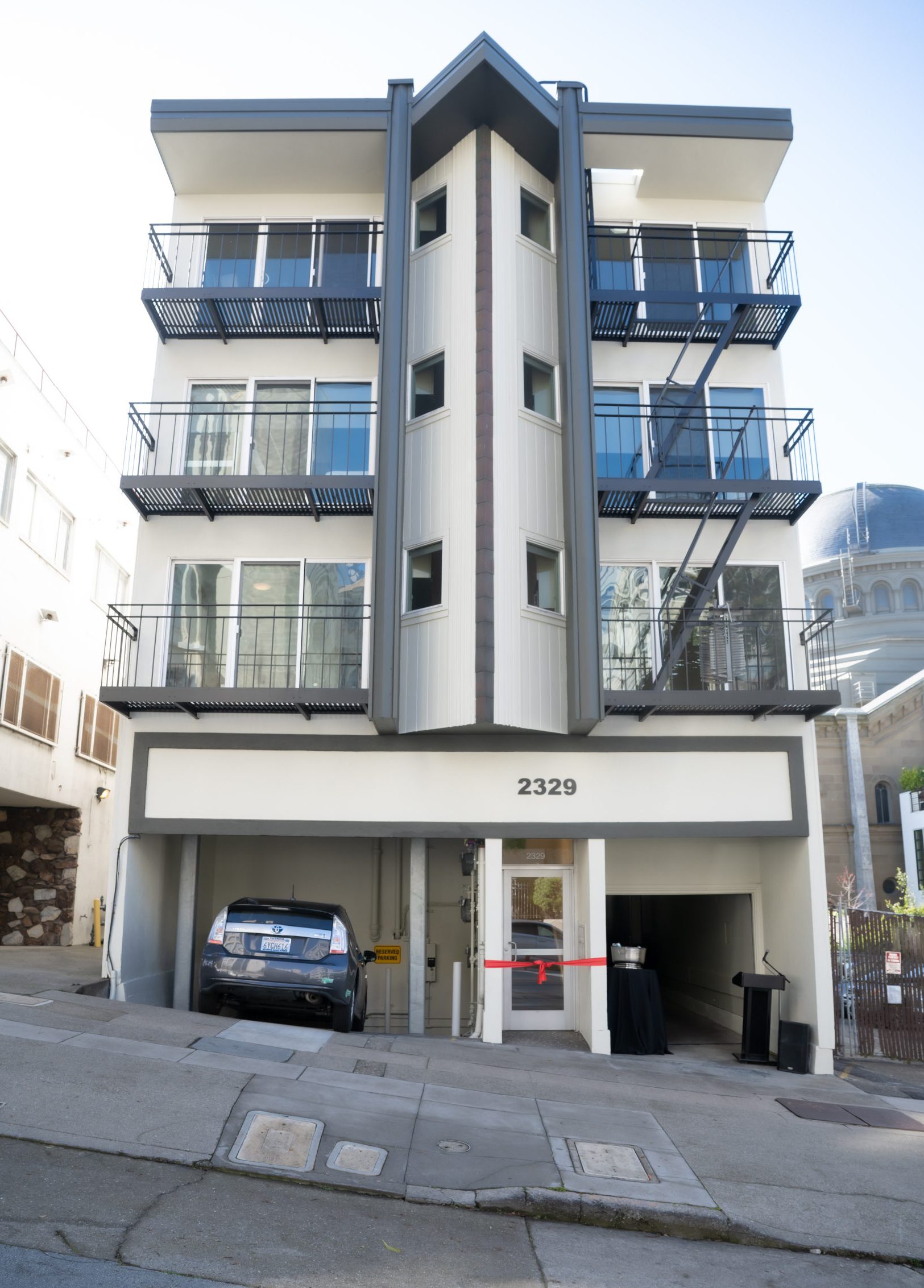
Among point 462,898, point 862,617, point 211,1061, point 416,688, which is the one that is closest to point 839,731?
point 862,617

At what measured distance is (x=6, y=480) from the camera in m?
18.8

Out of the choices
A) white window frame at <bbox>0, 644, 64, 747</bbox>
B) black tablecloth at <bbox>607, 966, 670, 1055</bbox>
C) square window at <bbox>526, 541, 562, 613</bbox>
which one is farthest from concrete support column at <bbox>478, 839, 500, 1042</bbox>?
white window frame at <bbox>0, 644, 64, 747</bbox>

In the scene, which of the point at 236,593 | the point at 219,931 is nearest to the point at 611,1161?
the point at 219,931

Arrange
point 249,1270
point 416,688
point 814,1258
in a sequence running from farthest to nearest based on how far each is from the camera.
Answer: point 416,688, point 814,1258, point 249,1270

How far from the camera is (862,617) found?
72812mm

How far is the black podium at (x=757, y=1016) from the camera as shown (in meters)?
14.1

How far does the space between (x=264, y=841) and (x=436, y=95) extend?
11.8 metres

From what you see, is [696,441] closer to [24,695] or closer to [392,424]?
[392,424]

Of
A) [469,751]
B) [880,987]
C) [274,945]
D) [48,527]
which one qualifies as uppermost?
[48,527]

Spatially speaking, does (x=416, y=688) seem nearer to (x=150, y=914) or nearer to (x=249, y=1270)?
(x=150, y=914)

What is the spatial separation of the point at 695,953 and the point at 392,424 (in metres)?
11.1

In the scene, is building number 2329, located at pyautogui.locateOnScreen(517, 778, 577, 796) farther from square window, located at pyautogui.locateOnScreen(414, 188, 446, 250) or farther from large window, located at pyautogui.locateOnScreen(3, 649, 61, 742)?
large window, located at pyautogui.locateOnScreen(3, 649, 61, 742)

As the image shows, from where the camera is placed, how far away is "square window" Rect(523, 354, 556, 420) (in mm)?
15164

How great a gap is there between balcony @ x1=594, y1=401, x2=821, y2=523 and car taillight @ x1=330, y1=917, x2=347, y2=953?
7095 millimetres
